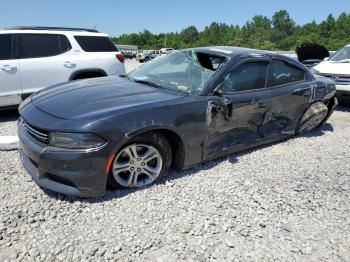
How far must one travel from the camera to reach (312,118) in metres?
5.42

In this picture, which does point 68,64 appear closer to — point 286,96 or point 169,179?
point 169,179

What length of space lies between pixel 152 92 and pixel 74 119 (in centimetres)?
103

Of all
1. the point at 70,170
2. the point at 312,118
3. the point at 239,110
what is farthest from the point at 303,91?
the point at 70,170

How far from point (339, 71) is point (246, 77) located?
14.5 feet

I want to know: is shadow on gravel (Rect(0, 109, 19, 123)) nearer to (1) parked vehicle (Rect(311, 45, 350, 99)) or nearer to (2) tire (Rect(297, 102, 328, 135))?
(2) tire (Rect(297, 102, 328, 135))

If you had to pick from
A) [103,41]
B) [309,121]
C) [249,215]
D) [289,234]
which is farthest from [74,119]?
[103,41]

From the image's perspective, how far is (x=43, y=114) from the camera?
3279 millimetres

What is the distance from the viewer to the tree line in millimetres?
78938

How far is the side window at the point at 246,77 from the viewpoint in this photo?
4.05m

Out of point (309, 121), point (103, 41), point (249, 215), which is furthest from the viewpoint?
point (103, 41)

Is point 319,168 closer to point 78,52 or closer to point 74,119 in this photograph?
point 74,119

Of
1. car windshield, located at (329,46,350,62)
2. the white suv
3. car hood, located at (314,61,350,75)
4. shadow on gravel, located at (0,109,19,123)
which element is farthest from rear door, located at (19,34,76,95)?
car windshield, located at (329,46,350,62)

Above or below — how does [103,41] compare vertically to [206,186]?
above

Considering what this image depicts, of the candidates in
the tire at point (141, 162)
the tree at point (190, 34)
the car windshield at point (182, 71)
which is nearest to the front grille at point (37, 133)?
the tire at point (141, 162)
